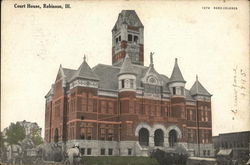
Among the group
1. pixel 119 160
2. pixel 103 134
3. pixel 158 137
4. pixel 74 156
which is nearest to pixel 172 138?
pixel 158 137

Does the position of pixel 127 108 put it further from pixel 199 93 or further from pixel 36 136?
pixel 36 136

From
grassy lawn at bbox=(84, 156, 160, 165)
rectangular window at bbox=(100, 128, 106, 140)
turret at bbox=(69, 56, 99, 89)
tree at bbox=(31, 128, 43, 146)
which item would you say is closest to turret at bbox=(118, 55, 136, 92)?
turret at bbox=(69, 56, 99, 89)

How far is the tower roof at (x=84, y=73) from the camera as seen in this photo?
1505 inches

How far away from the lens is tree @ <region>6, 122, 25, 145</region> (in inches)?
1345

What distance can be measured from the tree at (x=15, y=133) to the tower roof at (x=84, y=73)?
23.8 feet

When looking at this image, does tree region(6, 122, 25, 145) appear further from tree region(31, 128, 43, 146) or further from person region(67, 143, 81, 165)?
person region(67, 143, 81, 165)

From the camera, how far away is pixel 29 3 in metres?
31.1

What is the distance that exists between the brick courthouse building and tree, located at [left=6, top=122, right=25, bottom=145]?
405cm

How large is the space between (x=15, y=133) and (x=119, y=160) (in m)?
10.1

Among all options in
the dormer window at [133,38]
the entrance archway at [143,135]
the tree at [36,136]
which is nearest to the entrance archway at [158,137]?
the entrance archway at [143,135]

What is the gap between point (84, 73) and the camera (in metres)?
38.7

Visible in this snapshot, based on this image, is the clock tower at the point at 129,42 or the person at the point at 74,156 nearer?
the person at the point at 74,156

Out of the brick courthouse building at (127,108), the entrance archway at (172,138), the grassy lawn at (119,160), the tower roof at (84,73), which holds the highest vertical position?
the tower roof at (84,73)

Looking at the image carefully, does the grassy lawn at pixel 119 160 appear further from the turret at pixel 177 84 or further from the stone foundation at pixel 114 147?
the turret at pixel 177 84
